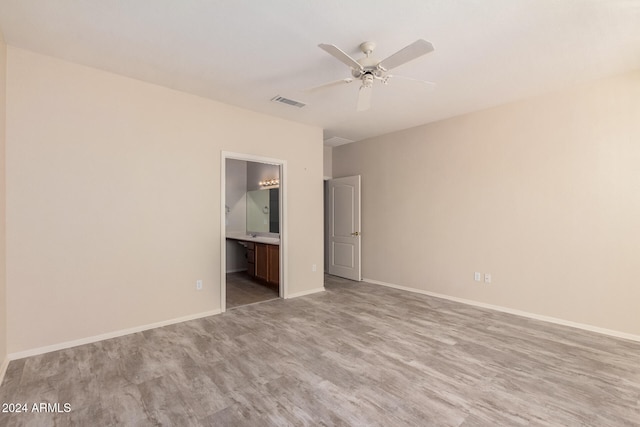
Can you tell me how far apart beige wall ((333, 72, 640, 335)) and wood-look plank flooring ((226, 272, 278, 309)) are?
2.21m

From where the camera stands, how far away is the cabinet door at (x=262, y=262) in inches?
208

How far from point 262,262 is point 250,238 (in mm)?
801

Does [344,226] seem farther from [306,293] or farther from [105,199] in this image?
[105,199]

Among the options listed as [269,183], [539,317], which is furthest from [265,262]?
[539,317]

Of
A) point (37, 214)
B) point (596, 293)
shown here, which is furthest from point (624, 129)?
point (37, 214)

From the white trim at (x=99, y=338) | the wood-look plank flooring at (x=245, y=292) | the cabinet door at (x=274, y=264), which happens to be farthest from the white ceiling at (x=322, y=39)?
the wood-look plank flooring at (x=245, y=292)

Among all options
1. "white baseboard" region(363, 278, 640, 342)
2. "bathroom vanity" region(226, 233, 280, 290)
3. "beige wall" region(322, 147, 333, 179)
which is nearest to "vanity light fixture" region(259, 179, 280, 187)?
"beige wall" region(322, 147, 333, 179)

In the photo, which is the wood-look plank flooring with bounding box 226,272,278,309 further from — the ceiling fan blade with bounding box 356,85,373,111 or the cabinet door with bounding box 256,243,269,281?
the ceiling fan blade with bounding box 356,85,373,111

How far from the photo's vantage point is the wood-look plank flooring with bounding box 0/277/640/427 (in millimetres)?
1918

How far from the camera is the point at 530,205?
3789 millimetres

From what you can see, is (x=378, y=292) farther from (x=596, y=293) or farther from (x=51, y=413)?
(x=51, y=413)

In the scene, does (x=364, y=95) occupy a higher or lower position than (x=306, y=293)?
higher

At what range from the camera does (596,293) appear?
3.33m

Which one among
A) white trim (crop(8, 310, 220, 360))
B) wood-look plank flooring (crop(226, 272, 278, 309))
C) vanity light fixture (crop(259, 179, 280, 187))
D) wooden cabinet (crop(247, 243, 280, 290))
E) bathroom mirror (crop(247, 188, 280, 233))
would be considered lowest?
wood-look plank flooring (crop(226, 272, 278, 309))
